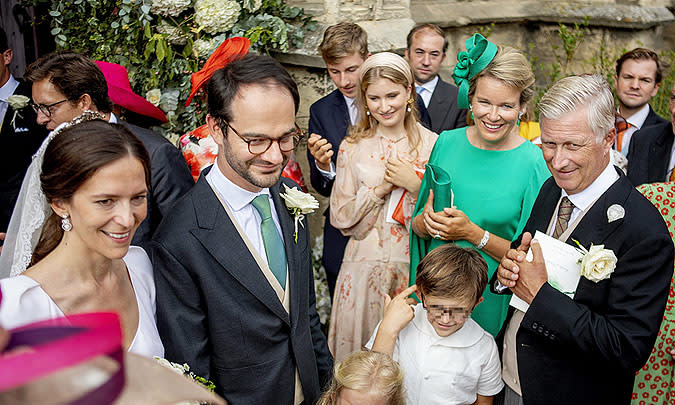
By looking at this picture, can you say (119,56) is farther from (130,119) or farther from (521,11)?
(521,11)

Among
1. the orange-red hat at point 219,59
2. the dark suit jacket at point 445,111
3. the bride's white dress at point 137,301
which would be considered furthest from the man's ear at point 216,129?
the dark suit jacket at point 445,111

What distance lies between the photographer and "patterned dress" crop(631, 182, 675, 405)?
8.76 ft

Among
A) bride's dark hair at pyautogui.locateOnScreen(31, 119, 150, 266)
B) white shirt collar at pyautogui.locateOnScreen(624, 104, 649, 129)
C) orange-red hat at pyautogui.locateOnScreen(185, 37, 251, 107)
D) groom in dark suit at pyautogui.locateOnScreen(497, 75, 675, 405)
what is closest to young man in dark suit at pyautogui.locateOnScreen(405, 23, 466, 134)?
white shirt collar at pyautogui.locateOnScreen(624, 104, 649, 129)

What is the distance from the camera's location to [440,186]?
296 cm

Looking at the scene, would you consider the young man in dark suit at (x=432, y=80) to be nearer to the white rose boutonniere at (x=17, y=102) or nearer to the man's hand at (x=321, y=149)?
the man's hand at (x=321, y=149)

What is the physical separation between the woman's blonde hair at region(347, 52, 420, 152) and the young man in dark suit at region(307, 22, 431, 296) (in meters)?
0.33

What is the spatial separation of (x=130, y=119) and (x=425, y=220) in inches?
84.4

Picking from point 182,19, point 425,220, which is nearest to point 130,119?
point 182,19

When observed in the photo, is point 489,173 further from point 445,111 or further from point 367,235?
point 445,111

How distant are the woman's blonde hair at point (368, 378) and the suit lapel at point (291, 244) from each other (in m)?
0.33

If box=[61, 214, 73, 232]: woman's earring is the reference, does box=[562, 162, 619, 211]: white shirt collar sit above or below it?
above

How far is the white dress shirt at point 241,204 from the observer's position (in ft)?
7.20

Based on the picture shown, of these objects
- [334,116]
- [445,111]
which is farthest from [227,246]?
[445,111]

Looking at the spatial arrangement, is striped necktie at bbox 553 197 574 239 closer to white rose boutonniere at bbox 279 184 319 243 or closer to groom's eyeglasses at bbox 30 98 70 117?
white rose boutonniere at bbox 279 184 319 243
